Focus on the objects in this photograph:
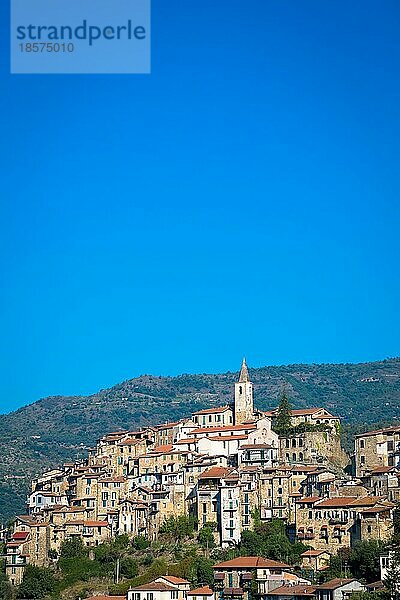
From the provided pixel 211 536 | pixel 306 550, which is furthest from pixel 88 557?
pixel 306 550

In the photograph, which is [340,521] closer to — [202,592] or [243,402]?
[202,592]

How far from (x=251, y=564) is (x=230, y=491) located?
23.3 feet

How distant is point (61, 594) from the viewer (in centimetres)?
6938

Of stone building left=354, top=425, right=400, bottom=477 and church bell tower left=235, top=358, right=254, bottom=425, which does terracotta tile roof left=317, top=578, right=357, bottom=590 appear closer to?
stone building left=354, top=425, right=400, bottom=477

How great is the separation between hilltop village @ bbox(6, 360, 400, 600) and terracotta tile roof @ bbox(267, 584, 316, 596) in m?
0.16

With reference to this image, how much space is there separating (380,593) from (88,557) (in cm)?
2252

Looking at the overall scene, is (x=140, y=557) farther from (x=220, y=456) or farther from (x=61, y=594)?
(x=220, y=456)

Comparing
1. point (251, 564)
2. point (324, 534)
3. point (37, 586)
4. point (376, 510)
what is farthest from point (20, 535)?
point (376, 510)

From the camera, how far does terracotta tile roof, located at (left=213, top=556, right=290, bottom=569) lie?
63.6m

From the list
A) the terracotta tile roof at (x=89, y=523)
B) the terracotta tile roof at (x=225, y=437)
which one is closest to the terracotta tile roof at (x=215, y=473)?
the terracotta tile roof at (x=225, y=437)

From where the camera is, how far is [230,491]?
231ft

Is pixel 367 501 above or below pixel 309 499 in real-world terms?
below

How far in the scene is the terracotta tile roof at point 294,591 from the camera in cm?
6028

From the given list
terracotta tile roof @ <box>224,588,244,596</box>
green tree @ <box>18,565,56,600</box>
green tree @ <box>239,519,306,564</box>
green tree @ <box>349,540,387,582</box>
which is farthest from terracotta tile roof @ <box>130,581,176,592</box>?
green tree @ <box>349,540,387,582</box>
